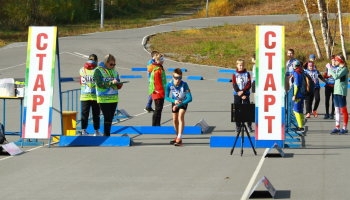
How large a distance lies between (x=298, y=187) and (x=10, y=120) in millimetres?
10091

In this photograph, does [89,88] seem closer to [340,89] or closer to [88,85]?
[88,85]

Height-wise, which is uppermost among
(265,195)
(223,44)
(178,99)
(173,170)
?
(223,44)

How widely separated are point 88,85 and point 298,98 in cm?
497

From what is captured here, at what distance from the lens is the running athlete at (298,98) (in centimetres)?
1362

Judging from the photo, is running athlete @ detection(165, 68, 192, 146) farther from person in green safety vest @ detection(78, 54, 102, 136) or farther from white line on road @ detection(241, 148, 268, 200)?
white line on road @ detection(241, 148, 268, 200)

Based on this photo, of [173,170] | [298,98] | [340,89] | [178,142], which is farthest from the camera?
[298,98]

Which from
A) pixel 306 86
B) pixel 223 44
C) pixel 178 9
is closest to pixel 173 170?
pixel 306 86

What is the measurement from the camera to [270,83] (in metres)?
11.0

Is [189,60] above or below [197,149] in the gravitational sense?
above

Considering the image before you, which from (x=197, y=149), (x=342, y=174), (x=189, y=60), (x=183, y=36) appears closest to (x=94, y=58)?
(x=197, y=149)

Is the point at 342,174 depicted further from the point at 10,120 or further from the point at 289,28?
the point at 289,28

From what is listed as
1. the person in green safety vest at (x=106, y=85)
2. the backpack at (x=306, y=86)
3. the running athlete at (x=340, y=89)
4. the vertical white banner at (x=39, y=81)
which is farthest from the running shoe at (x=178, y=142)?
the running athlete at (x=340, y=89)

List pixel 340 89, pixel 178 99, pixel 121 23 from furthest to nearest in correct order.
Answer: pixel 121 23 < pixel 340 89 < pixel 178 99

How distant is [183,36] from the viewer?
4566 cm
